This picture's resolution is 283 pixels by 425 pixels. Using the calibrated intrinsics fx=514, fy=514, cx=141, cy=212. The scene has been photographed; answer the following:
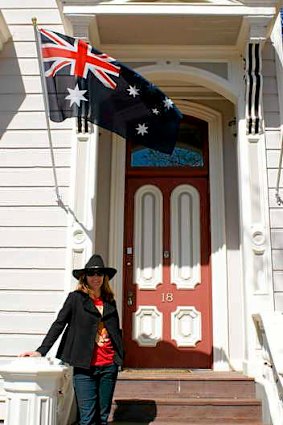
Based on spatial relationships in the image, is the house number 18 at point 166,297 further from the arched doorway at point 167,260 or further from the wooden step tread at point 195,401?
the wooden step tread at point 195,401

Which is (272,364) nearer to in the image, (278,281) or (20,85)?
(278,281)

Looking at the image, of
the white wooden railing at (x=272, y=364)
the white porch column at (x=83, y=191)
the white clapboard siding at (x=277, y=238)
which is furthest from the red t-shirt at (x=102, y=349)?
the white clapboard siding at (x=277, y=238)

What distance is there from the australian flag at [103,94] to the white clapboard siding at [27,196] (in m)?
1.01

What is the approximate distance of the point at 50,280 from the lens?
542 cm

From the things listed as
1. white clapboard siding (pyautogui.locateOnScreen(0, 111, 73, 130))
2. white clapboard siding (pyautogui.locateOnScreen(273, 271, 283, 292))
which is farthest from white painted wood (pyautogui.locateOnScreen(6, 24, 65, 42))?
white clapboard siding (pyautogui.locateOnScreen(273, 271, 283, 292))

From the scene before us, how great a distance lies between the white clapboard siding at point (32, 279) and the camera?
17.7 feet

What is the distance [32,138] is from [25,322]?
204 cm

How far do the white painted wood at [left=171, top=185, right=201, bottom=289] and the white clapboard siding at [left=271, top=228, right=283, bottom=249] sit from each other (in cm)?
108

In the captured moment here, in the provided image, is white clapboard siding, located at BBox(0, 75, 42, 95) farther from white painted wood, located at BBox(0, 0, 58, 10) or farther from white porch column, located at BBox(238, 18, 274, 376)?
white porch column, located at BBox(238, 18, 274, 376)

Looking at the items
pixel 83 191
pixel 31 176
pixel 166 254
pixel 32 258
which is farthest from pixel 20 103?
pixel 166 254

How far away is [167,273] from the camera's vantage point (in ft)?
20.1

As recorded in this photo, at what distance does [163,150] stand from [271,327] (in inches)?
77.8

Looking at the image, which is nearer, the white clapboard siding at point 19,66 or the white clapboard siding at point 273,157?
the white clapboard siding at point 273,157

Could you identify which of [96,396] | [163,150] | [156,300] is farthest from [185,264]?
[96,396]
